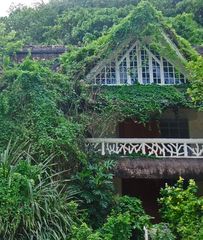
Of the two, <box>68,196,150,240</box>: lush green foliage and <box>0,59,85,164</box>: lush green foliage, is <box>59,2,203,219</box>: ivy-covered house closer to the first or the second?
<box>0,59,85,164</box>: lush green foliage

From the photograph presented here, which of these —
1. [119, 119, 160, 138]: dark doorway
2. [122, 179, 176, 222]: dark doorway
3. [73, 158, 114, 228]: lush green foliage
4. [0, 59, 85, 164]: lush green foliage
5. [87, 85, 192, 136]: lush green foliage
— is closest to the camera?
[73, 158, 114, 228]: lush green foliage

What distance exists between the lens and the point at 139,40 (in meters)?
15.1

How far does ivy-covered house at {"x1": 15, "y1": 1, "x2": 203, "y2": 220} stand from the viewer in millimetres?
13195

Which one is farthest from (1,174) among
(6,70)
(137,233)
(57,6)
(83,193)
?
(57,6)

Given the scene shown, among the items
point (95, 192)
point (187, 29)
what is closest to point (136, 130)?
point (95, 192)

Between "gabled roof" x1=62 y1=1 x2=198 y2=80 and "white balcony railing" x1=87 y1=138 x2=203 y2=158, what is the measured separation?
256 centimetres

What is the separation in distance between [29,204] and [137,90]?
6.29 metres

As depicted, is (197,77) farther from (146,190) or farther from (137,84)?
(146,190)

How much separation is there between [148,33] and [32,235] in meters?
8.34

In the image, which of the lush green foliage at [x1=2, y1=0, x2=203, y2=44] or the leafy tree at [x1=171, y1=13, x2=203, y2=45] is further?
the lush green foliage at [x1=2, y1=0, x2=203, y2=44]

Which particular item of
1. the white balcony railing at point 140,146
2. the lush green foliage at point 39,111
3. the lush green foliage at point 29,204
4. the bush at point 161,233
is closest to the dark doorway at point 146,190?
the white balcony railing at point 140,146

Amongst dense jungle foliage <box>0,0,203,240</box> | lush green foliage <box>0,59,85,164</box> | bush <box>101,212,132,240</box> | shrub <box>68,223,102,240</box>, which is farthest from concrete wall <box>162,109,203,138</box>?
shrub <box>68,223,102,240</box>

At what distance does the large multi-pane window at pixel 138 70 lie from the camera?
14906 mm

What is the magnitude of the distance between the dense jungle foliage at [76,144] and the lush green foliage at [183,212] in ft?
0.07
